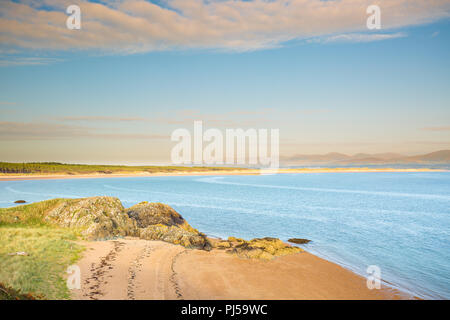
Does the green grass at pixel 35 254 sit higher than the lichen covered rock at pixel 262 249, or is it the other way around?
the green grass at pixel 35 254

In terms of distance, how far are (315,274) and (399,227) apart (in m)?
17.6

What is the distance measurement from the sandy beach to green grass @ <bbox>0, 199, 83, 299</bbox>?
27.2 inches

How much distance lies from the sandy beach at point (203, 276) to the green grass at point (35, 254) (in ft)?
2.27

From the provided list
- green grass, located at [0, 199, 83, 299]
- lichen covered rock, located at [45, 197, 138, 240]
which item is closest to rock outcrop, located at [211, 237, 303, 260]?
lichen covered rock, located at [45, 197, 138, 240]

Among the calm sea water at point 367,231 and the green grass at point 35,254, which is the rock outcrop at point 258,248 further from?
the green grass at point 35,254

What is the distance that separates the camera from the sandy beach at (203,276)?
9.69 metres

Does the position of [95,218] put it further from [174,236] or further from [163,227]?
[174,236]

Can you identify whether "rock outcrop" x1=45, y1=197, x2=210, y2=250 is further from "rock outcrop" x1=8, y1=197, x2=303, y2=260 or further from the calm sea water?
the calm sea water

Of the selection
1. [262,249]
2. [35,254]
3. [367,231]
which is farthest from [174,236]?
[367,231]

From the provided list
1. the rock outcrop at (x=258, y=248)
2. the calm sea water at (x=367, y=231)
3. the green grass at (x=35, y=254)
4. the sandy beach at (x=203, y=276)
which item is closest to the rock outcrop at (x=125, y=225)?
the rock outcrop at (x=258, y=248)

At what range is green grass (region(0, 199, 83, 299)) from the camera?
8.92 m

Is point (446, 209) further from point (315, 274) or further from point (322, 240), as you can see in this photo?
point (315, 274)

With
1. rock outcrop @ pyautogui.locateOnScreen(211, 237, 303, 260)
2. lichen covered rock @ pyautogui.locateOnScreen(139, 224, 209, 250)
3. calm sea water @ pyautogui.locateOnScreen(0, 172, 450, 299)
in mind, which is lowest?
calm sea water @ pyautogui.locateOnScreen(0, 172, 450, 299)
